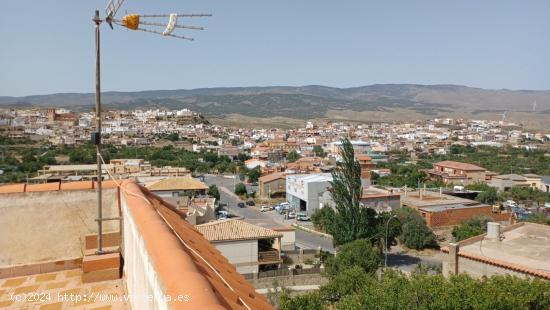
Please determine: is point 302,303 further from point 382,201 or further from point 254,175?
point 254,175

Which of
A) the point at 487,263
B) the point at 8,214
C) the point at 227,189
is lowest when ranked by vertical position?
the point at 227,189

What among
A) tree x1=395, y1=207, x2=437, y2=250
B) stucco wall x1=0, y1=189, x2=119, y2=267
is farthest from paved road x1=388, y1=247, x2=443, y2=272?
stucco wall x1=0, y1=189, x2=119, y2=267

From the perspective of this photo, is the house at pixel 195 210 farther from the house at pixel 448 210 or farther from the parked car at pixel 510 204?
the parked car at pixel 510 204

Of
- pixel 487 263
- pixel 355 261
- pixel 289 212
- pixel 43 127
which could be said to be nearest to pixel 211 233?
pixel 355 261

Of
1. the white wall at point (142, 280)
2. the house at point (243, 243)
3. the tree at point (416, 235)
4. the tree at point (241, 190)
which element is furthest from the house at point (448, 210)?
the white wall at point (142, 280)

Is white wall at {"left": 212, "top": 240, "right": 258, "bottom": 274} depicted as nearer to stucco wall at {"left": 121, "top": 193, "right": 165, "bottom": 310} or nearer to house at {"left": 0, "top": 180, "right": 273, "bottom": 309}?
house at {"left": 0, "top": 180, "right": 273, "bottom": 309}

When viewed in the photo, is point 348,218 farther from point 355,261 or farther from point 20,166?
point 20,166
